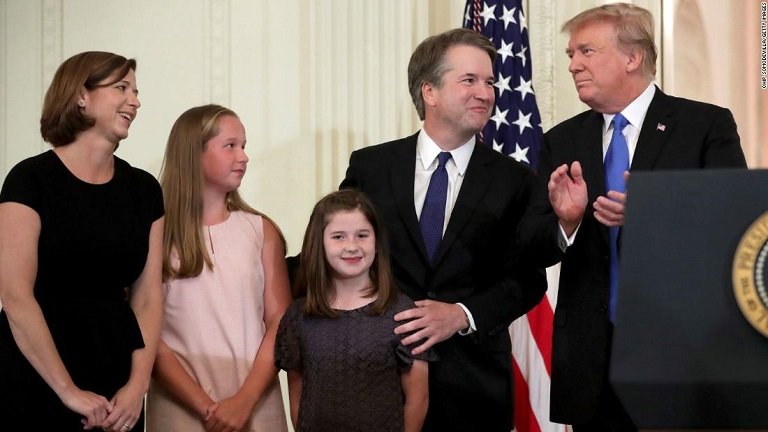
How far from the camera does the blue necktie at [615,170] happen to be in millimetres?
3344

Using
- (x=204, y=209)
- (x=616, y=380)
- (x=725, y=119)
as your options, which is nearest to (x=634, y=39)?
(x=725, y=119)

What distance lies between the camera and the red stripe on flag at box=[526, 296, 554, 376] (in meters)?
5.04

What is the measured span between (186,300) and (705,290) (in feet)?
8.26

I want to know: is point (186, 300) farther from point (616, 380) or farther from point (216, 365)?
point (616, 380)

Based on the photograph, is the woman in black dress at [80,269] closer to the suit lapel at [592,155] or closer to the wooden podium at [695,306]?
the suit lapel at [592,155]

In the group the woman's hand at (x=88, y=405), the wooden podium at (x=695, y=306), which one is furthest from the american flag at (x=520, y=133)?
the wooden podium at (x=695, y=306)

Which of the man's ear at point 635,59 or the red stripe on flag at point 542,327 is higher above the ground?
the man's ear at point 635,59

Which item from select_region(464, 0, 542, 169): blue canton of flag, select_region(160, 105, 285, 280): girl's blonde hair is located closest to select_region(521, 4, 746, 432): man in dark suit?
select_region(160, 105, 285, 280): girl's blonde hair

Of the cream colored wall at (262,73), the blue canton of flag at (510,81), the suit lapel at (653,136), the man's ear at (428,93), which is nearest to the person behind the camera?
the suit lapel at (653,136)

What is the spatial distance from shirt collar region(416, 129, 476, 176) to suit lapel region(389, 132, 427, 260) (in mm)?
32

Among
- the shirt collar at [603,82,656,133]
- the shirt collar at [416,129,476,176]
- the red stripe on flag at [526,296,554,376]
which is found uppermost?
the shirt collar at [603,82,656,133]

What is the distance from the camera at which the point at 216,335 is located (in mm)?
3754

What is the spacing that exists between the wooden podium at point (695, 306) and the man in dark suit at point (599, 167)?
5.12ft

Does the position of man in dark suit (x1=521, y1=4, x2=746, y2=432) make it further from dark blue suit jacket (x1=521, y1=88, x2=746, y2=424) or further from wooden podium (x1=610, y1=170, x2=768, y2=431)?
wooden podium (x1=610, y1=170, x2=768, y2=431)
